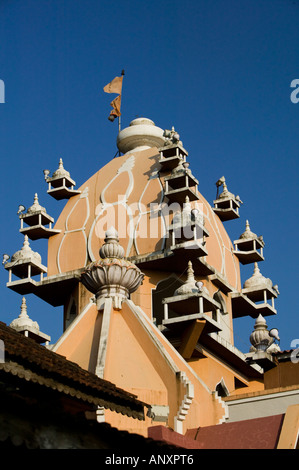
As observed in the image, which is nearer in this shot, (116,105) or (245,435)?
(245,435)

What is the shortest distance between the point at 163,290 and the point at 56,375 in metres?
17.0

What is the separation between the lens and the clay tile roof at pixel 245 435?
1805 cm

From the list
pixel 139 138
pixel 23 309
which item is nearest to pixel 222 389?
pixel 23 309

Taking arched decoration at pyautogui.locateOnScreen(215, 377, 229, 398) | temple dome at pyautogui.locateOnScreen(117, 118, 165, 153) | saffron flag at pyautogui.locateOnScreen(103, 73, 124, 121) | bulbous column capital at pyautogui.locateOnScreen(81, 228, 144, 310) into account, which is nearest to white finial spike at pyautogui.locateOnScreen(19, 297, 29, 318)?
bulbous column capital at pyautogui.locateOnScreen(81, 228, 144, 310)

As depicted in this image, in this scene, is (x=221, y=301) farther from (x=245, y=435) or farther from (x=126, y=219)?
(x=245, y=435)

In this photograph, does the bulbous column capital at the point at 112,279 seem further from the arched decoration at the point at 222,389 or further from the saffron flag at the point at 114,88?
the saffron flag at the point at 114,88

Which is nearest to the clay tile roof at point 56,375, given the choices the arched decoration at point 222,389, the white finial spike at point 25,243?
the arched decoration at point 222,389

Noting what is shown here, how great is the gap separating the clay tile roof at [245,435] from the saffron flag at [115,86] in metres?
16.9

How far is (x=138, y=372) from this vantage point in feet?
66.8

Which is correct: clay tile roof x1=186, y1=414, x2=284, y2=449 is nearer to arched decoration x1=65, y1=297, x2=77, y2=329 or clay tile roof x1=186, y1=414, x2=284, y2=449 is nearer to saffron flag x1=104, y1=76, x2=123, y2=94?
arched decoration x1=65, y1=297, x2=77, y2=329

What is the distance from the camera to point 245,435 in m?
18.5

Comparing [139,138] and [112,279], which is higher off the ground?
[139,138]

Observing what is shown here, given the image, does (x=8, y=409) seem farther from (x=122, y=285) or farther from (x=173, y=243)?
(x=173, y=243)
